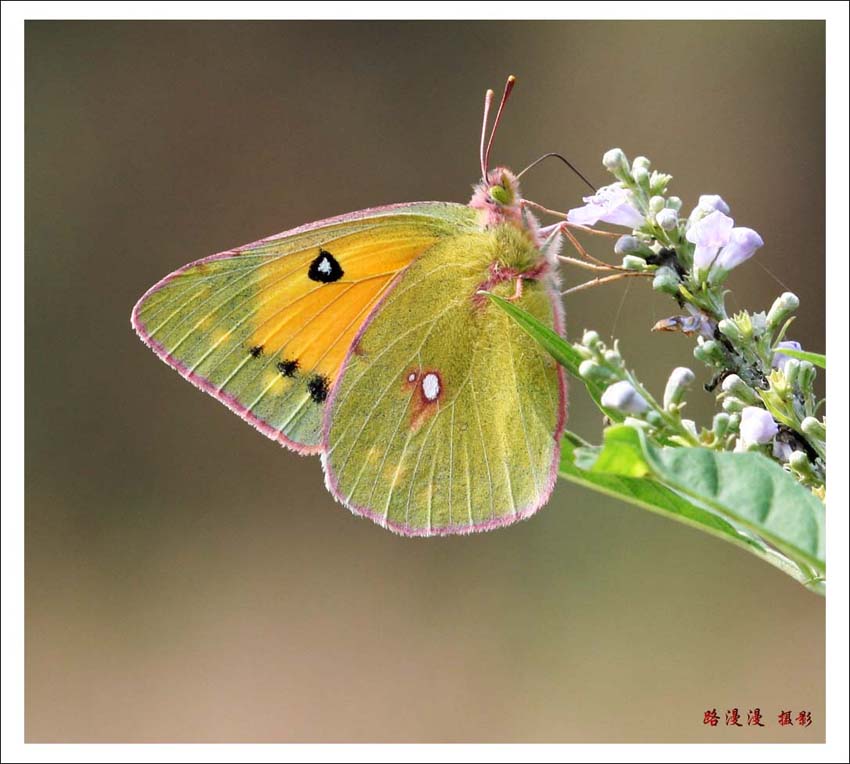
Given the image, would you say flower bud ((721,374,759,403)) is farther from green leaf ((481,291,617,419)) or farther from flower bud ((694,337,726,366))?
green leaf ((481,291,617,419))

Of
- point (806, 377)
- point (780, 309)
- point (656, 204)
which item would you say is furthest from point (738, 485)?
point (656, 204)

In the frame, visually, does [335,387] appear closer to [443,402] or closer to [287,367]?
[287,367]

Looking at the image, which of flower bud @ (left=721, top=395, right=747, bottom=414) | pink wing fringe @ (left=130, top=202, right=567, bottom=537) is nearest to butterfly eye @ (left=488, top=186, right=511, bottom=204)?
pink wing fringe @ (left=130, top=202, right=567, bottom=537)

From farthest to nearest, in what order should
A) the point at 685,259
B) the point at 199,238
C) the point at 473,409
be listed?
the point at 199,238, the point at 473,409, the point at 685,259

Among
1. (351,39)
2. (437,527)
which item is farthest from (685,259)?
(351,39)

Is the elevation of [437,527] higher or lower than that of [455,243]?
lower

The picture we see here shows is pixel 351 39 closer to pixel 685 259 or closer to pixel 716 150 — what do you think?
pixel 716 150

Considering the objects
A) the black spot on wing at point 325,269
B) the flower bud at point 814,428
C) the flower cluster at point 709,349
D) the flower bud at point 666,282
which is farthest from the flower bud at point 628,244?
the black spot on wing at point 325,269
